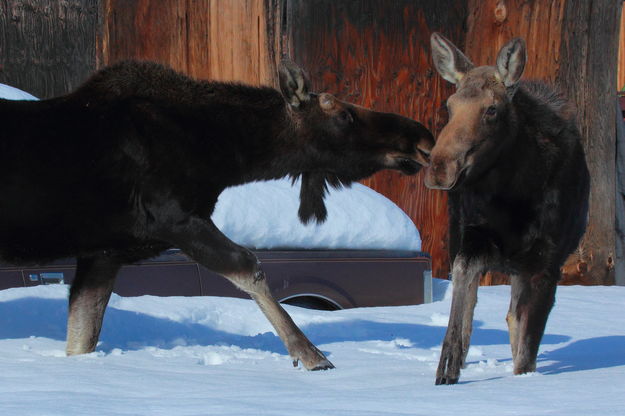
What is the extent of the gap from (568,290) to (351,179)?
2.99m

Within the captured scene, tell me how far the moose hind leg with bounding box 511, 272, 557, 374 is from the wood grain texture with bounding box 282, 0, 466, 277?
403 centimetres

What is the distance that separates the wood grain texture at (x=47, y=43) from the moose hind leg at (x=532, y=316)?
5.02 m

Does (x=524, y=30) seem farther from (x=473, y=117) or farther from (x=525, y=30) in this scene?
(x=473, y=117)

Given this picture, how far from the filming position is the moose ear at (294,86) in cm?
551

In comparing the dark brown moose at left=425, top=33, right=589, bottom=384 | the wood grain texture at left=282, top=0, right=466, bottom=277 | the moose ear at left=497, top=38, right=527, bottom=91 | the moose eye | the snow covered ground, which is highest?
the wood grain texture at left=282, top=0, right=466, bottom=277

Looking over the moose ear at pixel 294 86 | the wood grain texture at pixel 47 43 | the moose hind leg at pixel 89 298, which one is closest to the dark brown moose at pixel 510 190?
the moose ear at pixel 294 86

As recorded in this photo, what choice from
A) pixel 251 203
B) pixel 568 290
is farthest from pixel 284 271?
pixel 568 290

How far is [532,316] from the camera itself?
4.60 metres

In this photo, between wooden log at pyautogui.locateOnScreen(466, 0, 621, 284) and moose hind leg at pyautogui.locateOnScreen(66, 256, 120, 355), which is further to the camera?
wooden log at pyautogui.locateOnScreen(466, 0, 621, 284)

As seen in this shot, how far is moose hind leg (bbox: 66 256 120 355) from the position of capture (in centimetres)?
521

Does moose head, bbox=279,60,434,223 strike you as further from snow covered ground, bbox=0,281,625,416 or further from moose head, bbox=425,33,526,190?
snow covered ground, bbox=0,281,625,416

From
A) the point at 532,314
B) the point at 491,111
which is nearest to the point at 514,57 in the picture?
the point at 491,111

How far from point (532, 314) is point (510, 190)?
23.2 inches

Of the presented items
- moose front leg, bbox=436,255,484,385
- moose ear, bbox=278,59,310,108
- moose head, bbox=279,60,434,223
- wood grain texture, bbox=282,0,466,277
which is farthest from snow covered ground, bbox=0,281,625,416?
wood grain texture, bbox=282,0,466,277
